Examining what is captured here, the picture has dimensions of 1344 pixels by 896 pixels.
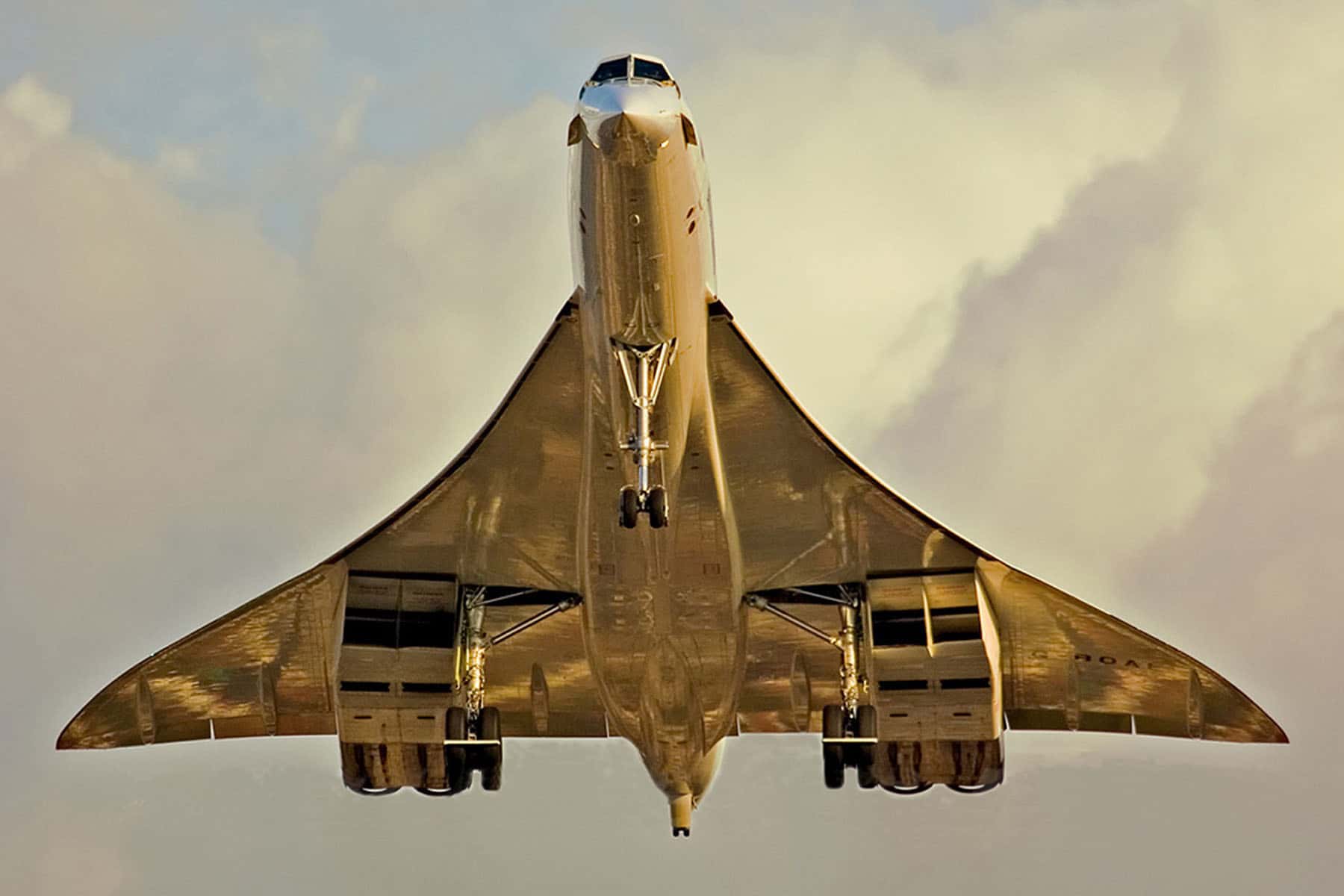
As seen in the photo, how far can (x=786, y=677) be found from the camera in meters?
28.9

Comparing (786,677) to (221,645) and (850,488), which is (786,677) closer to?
(850,488)

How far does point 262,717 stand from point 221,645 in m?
1.36

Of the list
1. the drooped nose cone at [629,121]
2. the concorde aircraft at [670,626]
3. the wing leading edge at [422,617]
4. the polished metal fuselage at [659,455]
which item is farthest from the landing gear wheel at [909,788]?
the drooped nose cone at [629,121]

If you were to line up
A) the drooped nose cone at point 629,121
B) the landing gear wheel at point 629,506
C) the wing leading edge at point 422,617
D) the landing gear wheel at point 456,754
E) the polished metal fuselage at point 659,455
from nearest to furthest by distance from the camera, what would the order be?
1. the drooped nose cone at point 629,121
2. the polished metal fuselage at point 659,455
3. the landing gear wheel at point 629,506
4. the wing leading edge at point 422,617
5. the landing gear wheel at point 456,754

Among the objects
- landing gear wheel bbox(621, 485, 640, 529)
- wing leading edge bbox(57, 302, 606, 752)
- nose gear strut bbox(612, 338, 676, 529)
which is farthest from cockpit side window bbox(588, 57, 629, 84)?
landing gear wheel bbox(621, 485, 640, 529)

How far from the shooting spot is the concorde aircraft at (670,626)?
25.1m

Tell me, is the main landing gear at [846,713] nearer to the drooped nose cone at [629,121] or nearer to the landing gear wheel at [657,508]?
the landing gear wheel at [657,508]

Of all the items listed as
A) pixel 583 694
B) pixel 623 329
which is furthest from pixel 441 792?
pixel 623 329

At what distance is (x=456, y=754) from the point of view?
26.5m

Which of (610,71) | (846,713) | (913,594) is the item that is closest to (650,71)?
(610,71)

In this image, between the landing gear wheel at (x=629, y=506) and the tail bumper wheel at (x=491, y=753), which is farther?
the tail bumper wheel at (x=491, y=753)

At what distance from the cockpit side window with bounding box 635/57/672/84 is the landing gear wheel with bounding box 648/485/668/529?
4.69 meters

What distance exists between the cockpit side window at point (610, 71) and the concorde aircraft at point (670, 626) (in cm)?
343

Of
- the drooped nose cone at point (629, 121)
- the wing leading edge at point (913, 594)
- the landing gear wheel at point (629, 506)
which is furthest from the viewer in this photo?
the wing leading edge at point (913, 594)
